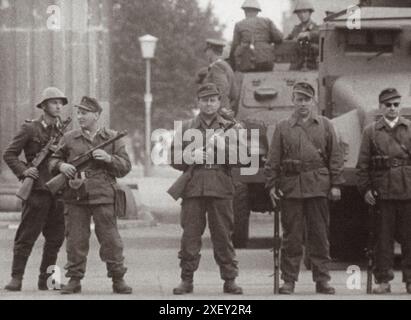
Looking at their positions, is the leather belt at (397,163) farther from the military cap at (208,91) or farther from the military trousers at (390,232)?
the military cap at (208,91)

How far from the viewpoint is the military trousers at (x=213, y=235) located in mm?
13109

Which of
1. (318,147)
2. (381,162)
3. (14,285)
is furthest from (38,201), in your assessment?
(381,162)

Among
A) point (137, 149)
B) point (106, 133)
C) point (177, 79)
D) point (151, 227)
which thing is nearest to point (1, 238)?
point (151, 227)

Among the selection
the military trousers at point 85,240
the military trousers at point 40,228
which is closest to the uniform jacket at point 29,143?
the military trousers at point 40,228

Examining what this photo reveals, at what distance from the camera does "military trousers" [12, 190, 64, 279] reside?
529 inches

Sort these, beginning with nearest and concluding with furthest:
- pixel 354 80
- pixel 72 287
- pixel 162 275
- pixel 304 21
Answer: pixel 72 287 → pixel 162 275 → pixel 354 80 → pixel 304 21

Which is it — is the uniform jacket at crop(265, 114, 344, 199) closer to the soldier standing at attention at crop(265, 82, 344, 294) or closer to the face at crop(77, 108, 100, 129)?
the soldier standing at attention at crop(265, 82, 344, 294)

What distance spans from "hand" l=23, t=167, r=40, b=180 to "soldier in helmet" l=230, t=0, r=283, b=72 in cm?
679

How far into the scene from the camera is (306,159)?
13.3m

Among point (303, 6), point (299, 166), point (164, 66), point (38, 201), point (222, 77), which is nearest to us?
point (299, 166)

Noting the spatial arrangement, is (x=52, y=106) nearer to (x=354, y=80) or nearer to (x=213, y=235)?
(x=213, y=235)

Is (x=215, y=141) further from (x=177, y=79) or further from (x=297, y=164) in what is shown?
(x=177, y=79)

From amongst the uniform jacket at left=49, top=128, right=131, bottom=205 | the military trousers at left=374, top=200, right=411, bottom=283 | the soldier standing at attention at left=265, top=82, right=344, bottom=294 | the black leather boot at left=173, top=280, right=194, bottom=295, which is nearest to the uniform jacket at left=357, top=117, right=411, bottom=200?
the military trousers at left=374, top=200, right=411, bottom=283

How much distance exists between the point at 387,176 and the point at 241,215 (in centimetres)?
503
